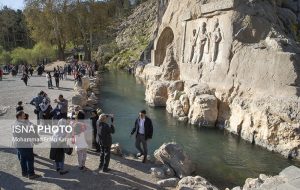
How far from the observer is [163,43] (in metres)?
35.0

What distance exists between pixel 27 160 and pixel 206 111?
477 inches

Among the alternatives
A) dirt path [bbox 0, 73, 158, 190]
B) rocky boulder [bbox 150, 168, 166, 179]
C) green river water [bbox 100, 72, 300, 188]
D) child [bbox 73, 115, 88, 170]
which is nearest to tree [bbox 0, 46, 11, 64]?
green river water [bbox 100, 72, 300, 188]

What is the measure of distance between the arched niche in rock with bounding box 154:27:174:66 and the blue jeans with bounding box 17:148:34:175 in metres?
24.0

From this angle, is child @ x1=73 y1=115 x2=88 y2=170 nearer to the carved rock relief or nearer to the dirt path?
the dirt path

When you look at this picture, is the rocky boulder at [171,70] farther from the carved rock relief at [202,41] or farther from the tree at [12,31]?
the tree at [12,31]

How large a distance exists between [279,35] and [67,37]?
4071 centimetres

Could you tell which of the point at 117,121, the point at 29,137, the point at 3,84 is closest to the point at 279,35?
the point at 117,121

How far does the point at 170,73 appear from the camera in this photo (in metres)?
29.3

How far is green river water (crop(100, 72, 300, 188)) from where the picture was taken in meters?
14.3

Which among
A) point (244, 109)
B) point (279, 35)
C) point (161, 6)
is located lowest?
point (244, 109)

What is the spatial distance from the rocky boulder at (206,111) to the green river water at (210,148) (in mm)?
559

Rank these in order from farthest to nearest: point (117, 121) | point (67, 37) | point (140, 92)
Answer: point (67, 37), point (140, 92), point (117, 121)

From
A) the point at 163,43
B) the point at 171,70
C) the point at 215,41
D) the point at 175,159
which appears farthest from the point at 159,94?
the point at 175,159

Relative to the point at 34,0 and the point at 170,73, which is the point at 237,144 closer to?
the point at 170,73
